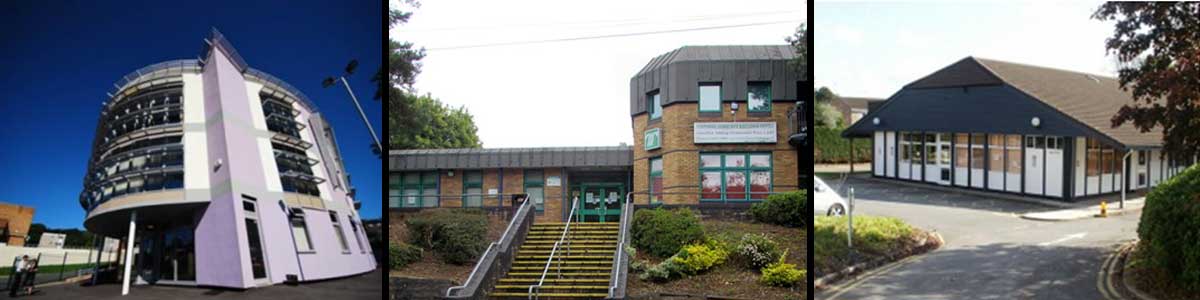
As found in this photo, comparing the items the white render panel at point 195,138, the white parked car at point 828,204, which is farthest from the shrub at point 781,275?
the white render panel at point 195,138

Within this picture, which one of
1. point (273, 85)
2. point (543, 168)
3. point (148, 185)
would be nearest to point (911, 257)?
point (543, 168)

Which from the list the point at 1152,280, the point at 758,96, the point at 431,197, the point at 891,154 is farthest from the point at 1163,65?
the point at 431,197

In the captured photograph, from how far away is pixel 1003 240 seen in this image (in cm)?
527

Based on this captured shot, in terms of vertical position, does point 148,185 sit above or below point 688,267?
above

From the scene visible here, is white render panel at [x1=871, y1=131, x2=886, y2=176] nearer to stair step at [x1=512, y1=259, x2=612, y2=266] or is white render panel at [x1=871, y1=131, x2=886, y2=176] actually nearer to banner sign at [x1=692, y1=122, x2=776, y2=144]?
banner sign at [x1=692, y1=122, x2=776, y2=144]

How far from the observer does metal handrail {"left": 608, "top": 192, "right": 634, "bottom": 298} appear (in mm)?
5156

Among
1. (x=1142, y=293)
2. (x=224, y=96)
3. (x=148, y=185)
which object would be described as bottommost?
(x=1142, y=293)

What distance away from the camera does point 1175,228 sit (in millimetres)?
4969

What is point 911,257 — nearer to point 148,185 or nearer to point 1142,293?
point 1142,293

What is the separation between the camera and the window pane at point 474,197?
5.55 metres

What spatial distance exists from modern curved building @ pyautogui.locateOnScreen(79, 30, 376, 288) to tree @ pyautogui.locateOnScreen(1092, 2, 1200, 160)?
13.2 ft

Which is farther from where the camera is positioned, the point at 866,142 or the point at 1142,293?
the point at 866,142

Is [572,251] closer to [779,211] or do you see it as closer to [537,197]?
[537,197]

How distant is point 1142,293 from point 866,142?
1518 millimetres
